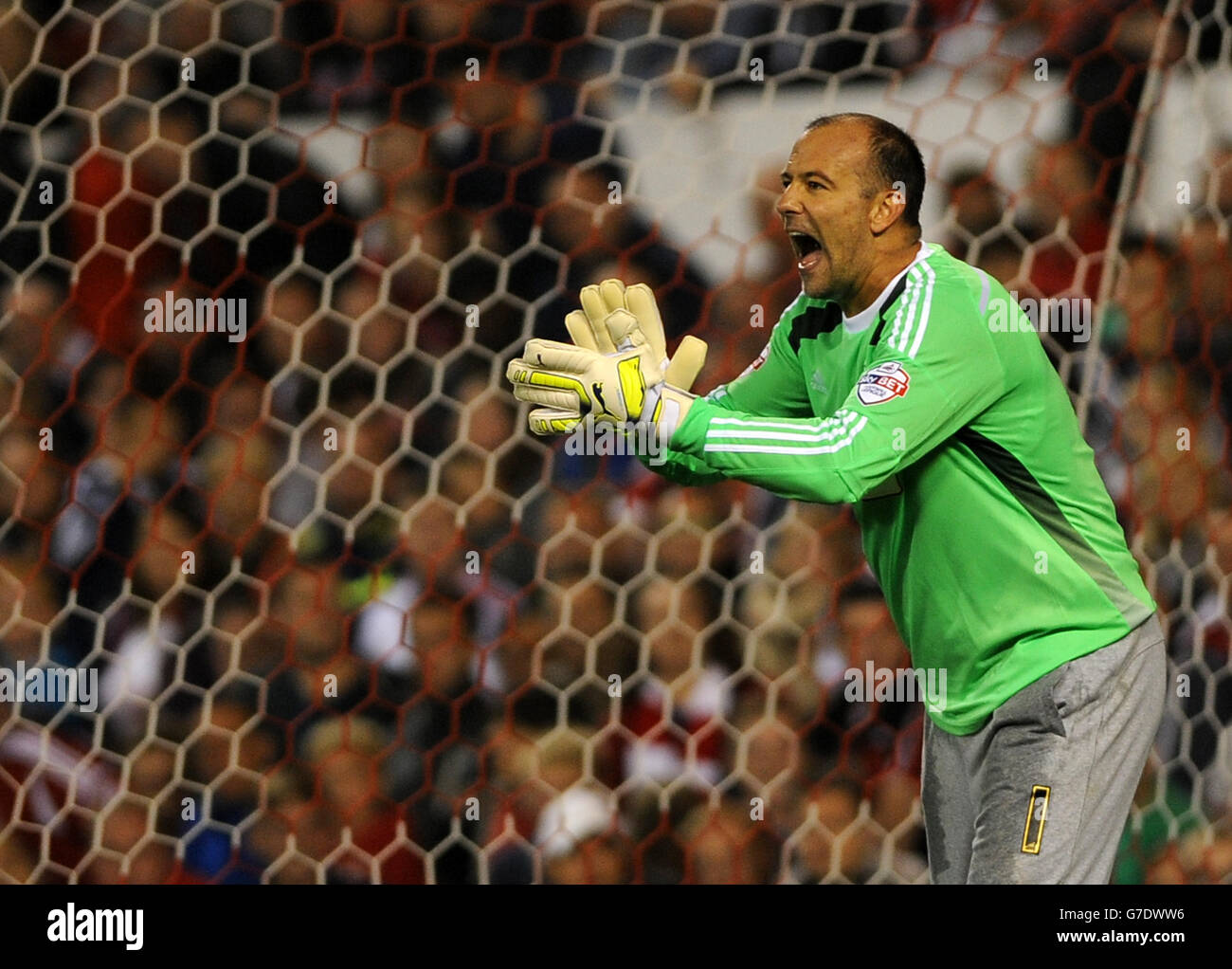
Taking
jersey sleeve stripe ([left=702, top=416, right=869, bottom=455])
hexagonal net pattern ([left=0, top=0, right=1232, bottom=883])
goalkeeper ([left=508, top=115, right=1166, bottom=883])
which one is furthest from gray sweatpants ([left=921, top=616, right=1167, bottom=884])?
hexagonal net pattern ([left=0, top=0, right=1232, bottom=883])

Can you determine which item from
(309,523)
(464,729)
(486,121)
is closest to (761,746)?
(464,729)

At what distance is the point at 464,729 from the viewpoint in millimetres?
2133

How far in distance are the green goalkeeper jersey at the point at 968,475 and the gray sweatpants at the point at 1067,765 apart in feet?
0.07

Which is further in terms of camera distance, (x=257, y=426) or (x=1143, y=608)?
(x=257, y=426)

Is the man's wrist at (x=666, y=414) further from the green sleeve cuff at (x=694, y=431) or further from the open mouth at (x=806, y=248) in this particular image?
the open mouth at (x=806, y=248)

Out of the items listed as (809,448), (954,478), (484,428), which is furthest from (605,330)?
(484,428)

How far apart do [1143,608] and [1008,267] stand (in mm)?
982

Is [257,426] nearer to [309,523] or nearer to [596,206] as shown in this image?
[309,523]

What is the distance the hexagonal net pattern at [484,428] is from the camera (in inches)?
83.7

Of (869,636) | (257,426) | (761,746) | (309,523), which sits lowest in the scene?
(761,746)

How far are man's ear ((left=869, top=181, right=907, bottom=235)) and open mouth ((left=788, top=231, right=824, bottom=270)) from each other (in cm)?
6

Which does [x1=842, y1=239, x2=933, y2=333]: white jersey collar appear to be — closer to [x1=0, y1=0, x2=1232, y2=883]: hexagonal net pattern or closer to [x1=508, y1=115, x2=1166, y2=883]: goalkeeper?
[x1=508, y1=115, x2=1166, y2=883]: goalkeeper

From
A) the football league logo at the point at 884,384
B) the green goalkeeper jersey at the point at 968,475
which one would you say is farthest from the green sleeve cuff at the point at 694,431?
the football league logo at the point at 884,384

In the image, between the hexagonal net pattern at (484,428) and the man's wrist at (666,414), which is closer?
the man's wrist at (666,414)
